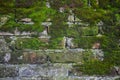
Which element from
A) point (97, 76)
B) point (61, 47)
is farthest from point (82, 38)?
point (97, 76)

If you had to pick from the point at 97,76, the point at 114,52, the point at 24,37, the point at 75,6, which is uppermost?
the point at 75,6

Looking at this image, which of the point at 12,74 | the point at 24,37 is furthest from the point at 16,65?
the point at 24,37

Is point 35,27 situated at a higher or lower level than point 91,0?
lower

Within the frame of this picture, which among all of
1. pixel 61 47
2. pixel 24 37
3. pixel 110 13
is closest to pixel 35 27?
pixel 24 37

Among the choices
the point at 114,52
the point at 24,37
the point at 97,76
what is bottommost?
the point at 97,76

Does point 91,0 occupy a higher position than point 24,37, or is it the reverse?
point 91,0

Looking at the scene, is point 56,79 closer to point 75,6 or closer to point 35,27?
point 35,27

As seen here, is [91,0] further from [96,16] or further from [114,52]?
[114,52]
